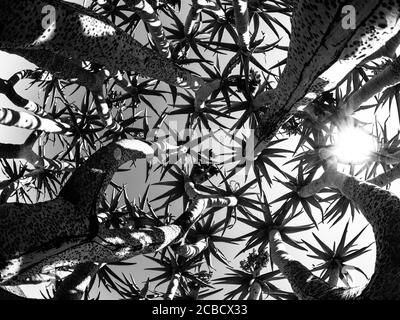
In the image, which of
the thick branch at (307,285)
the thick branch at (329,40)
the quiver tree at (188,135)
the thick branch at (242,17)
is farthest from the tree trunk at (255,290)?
the thick branch at (329,40)

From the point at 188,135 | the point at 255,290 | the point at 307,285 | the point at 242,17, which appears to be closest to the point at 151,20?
the point at 242,17

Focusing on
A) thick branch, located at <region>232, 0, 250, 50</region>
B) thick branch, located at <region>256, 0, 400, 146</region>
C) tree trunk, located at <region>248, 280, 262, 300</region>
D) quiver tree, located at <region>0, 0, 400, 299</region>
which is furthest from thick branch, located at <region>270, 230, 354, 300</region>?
thick branch, located at <region>232, 0, 250, 50</region>

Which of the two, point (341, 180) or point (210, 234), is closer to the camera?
point (341, 180)

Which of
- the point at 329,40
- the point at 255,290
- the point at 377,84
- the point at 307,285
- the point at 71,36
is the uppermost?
the point at 377,84

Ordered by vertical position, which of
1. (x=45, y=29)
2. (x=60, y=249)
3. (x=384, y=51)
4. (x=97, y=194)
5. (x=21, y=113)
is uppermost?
(x=384, y=51)

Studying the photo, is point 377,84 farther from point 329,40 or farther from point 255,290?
point 255,290

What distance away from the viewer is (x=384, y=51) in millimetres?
4273

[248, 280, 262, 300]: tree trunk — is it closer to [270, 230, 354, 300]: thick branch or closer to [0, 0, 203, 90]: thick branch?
[270, 230, 354, 300]: thick branch

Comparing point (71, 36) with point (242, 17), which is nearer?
point (71, 36)

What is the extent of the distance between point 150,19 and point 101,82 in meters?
1.42

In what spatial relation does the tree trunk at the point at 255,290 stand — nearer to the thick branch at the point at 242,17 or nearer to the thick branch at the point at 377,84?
the thick branch at the point at 377,84
